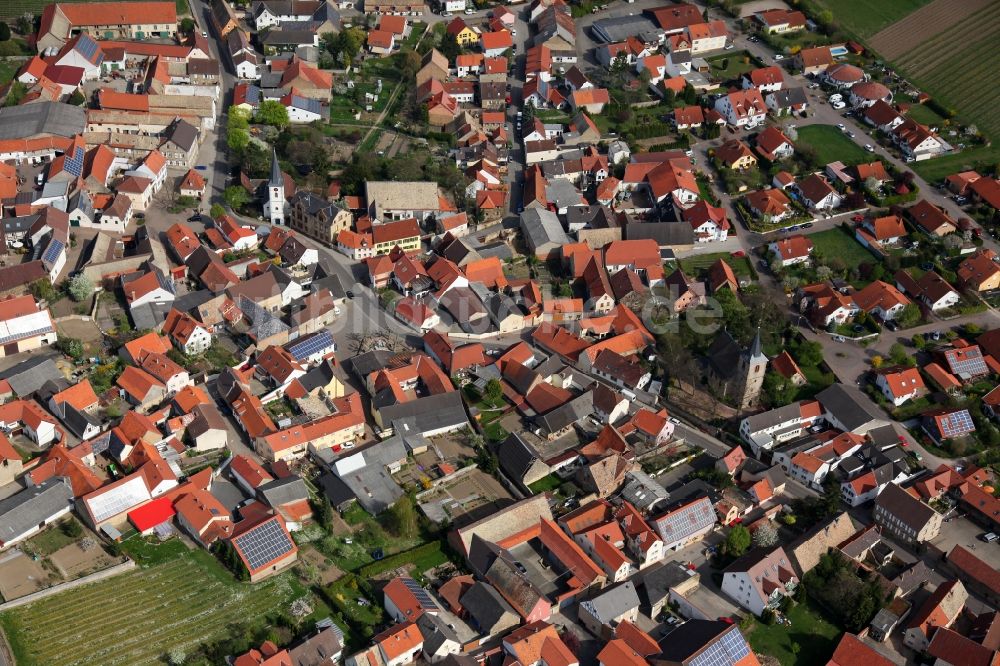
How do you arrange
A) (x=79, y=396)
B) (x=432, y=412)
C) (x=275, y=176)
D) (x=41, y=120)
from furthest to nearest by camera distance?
(x=41, y=120), (x=275, y=176), (x=432, y=412), (x=79, y=396)

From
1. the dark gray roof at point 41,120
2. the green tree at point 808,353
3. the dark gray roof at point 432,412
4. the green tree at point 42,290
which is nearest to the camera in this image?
the dark gray roof at point 432,412

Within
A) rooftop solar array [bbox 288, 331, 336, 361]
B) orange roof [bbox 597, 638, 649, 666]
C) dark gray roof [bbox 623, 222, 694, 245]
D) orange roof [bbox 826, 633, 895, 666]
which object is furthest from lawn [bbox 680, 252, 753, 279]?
orange roof [bbox 597, 638, 649, 666]

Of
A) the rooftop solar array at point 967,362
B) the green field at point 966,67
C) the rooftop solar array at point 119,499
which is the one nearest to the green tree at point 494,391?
the rooftop solar array at point 119,499

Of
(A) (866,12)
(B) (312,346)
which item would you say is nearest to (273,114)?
(B) (312,346)

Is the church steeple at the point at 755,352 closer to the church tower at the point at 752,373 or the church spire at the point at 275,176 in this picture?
the church tower at the point at 752,373

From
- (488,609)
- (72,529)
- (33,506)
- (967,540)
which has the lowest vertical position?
(967,540)

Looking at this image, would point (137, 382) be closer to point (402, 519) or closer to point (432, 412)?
point (432, 412)

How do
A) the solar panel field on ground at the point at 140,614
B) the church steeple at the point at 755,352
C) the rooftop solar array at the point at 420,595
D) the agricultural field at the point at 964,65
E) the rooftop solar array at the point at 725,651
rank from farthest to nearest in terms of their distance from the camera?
1. the agricultural field at the point at 964,65
2. the church steeple at the point at 755,352
3. the rooftop solar array at the point at 420,595
4. the rooftop solar array at the point at 725,651
5. the solar panel field on ground at the point at 140,614
